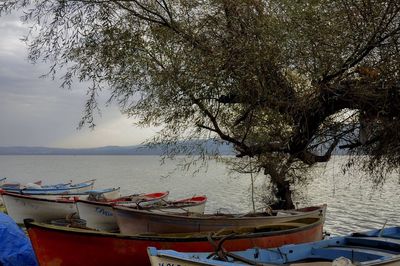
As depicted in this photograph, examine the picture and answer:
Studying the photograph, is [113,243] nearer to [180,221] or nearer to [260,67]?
[180,221]

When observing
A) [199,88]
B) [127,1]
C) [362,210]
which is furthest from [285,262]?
[362,210]

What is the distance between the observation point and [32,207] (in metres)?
24.9

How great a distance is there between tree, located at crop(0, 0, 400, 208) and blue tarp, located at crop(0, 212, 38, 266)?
9.85 feet

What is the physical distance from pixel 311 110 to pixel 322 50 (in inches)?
48.0

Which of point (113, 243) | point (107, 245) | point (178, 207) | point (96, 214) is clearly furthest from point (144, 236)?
point (96, 214)

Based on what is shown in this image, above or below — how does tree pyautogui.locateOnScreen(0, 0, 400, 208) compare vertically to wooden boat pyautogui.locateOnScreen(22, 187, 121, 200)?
above

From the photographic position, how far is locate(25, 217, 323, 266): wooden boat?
1020 cm

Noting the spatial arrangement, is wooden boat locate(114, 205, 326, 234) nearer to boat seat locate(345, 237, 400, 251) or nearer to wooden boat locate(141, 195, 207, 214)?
wooden boat locate(141, 195, 207, 214)

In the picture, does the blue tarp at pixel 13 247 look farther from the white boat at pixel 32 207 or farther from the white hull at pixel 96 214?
the white boat at pixel 32 207

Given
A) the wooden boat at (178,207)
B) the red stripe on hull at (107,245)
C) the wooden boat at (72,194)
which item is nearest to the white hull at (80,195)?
the wooden boat at (72,194)

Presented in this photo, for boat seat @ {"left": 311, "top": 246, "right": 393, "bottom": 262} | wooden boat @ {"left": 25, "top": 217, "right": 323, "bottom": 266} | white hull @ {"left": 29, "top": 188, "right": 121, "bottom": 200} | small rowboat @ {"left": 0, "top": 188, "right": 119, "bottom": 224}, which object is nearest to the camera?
boat seat @ {"left": 311, "top": 246, "right": 393, "bottom": 262}

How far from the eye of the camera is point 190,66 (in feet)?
26.8

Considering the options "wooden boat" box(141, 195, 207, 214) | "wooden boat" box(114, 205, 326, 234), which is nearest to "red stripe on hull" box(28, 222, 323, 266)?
"wooden boat" box(114, 205, 326, 234)

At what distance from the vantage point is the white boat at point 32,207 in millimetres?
24750
